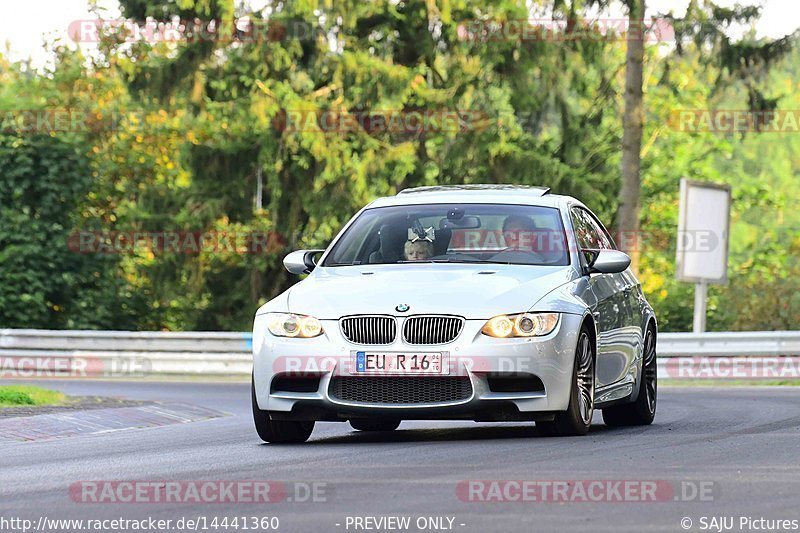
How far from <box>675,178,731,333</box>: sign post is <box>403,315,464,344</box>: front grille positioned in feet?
59.5

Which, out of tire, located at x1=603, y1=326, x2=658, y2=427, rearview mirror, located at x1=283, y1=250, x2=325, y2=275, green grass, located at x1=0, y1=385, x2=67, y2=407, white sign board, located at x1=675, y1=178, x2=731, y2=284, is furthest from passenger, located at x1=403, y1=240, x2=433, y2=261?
white sign board, located at x1=675, y1=178, x2=731, y2=284

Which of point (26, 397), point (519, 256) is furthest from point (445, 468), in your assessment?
point (26, 397)

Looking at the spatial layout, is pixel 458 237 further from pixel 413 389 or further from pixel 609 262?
pixel 413 389

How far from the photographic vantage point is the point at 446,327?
35.8ft

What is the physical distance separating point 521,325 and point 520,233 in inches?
55.9

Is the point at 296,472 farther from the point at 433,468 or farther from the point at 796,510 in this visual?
the point at 796,510

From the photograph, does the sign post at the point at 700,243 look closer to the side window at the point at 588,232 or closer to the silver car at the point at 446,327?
the side window at the point at 588,232

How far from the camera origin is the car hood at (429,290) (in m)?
11.0

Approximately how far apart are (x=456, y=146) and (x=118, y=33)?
29.9 feet

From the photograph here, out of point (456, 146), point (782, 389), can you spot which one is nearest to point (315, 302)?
point (782, 389)

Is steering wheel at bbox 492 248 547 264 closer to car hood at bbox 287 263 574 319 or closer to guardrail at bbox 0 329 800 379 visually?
car hood at bbox 287 263 574 319

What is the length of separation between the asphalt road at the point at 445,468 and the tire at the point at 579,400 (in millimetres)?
133

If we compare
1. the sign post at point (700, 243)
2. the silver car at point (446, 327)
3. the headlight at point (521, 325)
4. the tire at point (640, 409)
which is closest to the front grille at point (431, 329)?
the silver car at point (446, 327)

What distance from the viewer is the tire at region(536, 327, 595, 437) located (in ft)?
37.1
